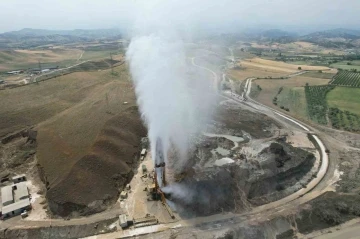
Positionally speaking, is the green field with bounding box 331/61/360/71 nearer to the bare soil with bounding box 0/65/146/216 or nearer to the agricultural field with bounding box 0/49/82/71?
the bare soil with bounding box 0/65/146/216

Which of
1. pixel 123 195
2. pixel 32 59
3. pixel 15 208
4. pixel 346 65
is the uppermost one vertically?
pixel 32 59

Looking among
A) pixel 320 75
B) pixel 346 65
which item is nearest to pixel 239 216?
pixel 320 75

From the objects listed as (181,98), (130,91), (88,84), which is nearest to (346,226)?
(181,98)

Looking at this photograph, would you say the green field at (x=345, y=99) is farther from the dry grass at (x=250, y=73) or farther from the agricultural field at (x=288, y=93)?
the dry grass at (x=250, y=73)

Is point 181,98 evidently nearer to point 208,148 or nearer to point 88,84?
point 208,148

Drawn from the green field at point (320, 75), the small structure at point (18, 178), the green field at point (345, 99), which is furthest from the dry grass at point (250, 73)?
the small structure at point (18, 178)

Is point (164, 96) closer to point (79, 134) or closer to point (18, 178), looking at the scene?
Answer: point (79, 134)
